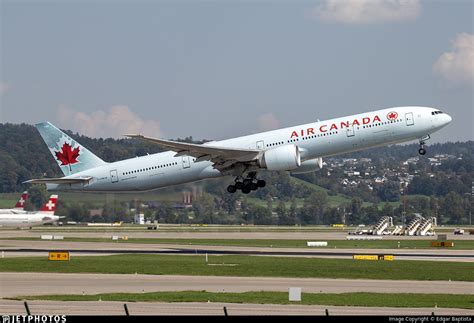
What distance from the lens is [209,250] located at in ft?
231

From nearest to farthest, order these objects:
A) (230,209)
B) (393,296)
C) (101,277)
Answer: (393,296) < (101,277) < (230,209)

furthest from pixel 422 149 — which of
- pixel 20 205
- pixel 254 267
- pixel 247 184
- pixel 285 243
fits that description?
pixel 20 205

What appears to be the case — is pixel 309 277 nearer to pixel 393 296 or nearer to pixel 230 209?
pixel 393 296

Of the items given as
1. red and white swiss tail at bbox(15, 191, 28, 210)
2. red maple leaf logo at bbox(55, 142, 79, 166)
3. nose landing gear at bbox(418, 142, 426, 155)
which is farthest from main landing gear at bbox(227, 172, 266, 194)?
red and white swiss tail at bbox(15, 191, 28, 210)

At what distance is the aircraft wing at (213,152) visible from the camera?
64875 millimetres

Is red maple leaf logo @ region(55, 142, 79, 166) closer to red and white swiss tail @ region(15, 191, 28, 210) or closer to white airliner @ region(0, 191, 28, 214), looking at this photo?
white airliner @ region(0, 191, 28, 214)

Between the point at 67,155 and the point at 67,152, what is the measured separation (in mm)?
267

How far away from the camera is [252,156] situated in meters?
67.0

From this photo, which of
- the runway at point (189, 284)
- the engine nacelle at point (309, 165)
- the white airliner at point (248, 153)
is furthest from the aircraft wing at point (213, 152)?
the runway at point (189, 284)

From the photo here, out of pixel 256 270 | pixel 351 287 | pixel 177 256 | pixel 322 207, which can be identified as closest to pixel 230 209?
pixel 322 207

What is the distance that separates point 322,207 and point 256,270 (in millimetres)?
102021

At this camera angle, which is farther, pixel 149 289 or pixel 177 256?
pixel 177 256

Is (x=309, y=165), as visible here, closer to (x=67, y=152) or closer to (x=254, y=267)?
(x=254, y=267)

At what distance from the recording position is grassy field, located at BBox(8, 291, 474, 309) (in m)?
36.9
